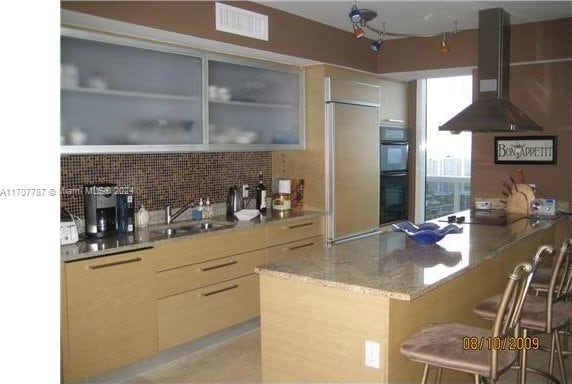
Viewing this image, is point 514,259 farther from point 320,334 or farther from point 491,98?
point 320,334

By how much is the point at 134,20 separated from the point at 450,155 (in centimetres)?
383

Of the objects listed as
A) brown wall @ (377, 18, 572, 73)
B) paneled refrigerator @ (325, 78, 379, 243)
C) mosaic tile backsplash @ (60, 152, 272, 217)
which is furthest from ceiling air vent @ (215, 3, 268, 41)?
brown wall @ (377, 18, 572, 73)

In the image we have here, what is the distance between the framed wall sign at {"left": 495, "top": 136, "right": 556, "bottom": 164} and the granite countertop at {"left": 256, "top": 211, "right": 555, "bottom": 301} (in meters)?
1.57

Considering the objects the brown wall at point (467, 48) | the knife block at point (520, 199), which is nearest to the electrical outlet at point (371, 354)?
the knife block at point (520, 199)

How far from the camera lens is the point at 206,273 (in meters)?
3.60

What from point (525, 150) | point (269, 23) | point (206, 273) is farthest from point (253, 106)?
point (525, 150)

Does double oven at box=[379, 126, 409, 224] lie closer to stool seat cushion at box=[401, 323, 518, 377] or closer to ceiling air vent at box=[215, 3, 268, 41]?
ceiling air vent at box=[215, 3, 268, 41]

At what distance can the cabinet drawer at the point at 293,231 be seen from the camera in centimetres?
412

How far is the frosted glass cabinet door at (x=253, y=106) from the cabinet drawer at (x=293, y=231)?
A: 26.8 inches

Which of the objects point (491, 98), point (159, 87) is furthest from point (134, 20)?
point (491, 98)

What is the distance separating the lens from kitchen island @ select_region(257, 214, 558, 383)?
2148 millimetres

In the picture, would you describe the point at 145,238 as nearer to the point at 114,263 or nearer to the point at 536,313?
the point at 114,263

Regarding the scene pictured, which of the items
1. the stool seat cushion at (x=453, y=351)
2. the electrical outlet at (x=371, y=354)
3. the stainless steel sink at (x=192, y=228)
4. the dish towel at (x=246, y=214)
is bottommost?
the electrical outlet at (x=371, y=354)

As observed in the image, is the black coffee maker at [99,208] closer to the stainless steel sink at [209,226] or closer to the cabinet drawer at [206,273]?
the cabinet drawer at [206,273]
